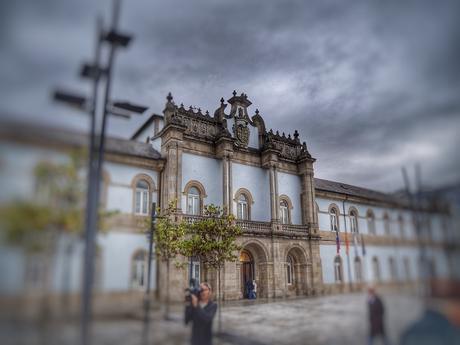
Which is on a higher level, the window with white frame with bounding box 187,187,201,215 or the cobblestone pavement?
the window with white frame with bounding box 187,187,201,215

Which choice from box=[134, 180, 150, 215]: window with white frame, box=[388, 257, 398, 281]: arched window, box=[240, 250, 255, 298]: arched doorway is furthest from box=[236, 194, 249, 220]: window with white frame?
box=[388, 257, 398, 281]: arched window

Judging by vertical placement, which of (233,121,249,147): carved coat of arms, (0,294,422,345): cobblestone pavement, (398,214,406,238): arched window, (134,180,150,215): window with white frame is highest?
(233,121,249,147): carved coat of arms

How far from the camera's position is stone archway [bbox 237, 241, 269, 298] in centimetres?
2189

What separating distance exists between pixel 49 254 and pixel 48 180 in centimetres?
43

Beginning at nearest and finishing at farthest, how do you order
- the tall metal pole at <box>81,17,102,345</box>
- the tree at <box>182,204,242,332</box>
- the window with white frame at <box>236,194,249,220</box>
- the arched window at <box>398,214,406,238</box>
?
the tall metal pole at <box>81,17,102,345</box> < the arched window at <box>398,214,406,238</box> < the tree at <box>182,204,242,332</box> < the window with white frame at <box>236,194,249,220</box>

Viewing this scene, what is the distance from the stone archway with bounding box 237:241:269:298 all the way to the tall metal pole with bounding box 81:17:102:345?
65.3ft

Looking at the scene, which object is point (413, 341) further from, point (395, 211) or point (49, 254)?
point (49, 254)

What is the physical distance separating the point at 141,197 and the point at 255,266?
19531 millimetres

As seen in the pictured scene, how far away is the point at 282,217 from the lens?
80.1ft

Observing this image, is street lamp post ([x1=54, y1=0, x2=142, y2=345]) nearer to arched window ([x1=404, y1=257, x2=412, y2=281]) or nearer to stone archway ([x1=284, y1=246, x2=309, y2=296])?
arched window ([x1=404, y1=257, x2=412, y2=281])

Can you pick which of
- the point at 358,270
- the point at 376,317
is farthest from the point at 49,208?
the point at 358,270

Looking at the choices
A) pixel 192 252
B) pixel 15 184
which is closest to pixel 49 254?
pixel 15 184

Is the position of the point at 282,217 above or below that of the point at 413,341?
above

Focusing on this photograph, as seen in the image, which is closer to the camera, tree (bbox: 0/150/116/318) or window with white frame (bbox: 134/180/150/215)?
tree (bbox: 0/150/116/318)
